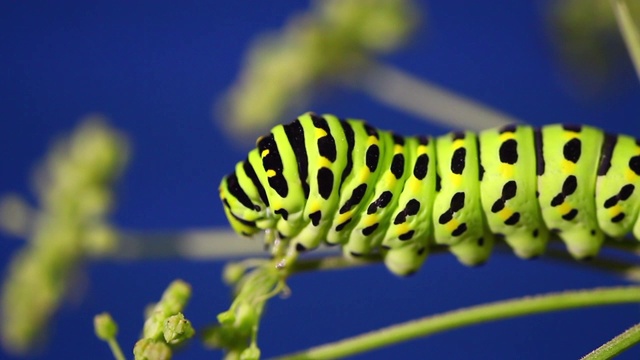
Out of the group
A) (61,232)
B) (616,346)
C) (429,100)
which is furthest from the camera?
(429,100)

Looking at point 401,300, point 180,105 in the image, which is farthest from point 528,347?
point 180,105

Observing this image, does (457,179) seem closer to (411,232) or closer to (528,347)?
(411,232)

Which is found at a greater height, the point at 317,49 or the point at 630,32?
the point at 317,49

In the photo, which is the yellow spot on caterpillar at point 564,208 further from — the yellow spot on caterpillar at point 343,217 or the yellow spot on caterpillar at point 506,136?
the yellow spot on caterpillar at point 343,217

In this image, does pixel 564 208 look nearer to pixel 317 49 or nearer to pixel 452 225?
pixel 452 225

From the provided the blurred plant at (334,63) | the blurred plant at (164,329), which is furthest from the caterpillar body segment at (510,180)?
the blurred plant at (334,63)

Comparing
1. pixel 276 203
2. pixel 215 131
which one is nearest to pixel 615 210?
pixel 276 203
